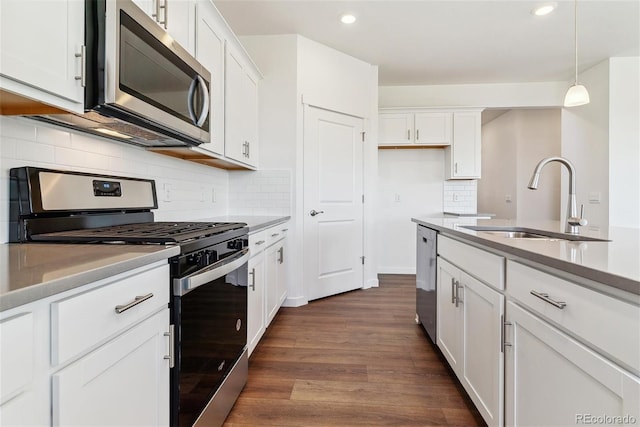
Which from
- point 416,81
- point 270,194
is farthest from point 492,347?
point 416,81

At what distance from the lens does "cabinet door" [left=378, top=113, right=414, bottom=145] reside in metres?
4.46

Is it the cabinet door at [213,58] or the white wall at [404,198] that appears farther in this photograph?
the white wall at [404,198]

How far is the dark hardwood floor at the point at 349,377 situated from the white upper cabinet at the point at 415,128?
238cm

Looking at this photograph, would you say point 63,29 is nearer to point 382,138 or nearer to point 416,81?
point 382,138

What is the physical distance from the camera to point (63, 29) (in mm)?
1009

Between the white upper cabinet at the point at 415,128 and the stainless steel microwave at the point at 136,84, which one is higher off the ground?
the white upper cabinet at the point at 415,128

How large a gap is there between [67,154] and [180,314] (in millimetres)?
863

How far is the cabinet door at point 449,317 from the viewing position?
177 centimetres

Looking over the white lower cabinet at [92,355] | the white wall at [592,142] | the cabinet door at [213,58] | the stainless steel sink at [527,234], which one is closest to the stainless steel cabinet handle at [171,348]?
the white lower cabinet at [92,355]

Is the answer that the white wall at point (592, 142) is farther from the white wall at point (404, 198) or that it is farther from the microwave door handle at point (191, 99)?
the microwave door handle at point (191, 99)

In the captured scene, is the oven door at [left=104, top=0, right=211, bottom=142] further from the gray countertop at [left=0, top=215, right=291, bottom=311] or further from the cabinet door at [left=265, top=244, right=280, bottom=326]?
the cabinet door at [left=265, top=244, right=280, bottom=326]

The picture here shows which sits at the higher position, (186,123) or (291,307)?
(186,123)

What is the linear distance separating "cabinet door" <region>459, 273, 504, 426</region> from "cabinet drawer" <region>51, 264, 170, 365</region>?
1200 millimetres

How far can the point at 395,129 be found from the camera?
4477mm
